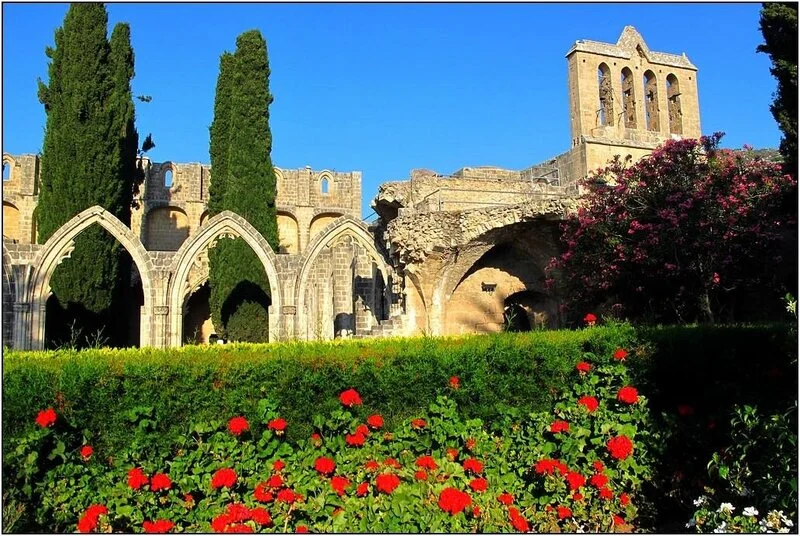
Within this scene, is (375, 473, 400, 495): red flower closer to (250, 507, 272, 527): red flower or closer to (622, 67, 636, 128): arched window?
(250, 507, 272, 527): red flower

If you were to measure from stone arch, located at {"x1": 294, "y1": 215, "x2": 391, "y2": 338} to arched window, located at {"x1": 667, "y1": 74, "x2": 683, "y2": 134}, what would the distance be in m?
9.26

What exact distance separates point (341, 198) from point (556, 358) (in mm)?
24067

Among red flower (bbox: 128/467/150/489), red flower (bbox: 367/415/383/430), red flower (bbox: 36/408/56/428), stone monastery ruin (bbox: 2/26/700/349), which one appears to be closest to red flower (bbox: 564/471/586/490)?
red flower (bbox: 367/415/383/430)

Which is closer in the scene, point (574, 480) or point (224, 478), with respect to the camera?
point (224, 478)

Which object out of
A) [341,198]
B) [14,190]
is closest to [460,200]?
[341,198]

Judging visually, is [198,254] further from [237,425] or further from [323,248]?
[237,425]

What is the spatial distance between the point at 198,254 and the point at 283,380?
414 inches

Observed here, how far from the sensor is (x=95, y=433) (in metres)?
5.08

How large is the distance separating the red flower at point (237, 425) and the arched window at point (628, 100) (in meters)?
16.0

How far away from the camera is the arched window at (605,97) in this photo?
18194mm

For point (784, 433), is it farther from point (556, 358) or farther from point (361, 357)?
point (361, 357)

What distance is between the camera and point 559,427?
547 cm

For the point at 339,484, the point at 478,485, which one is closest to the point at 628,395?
the point at 478,485

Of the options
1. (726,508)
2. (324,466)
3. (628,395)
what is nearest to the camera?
(726,508)
